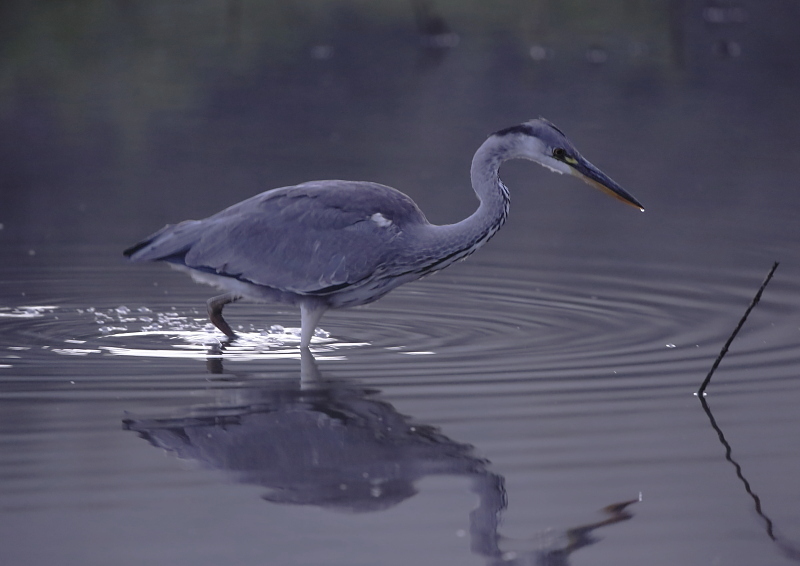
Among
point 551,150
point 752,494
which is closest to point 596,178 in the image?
point 551,150

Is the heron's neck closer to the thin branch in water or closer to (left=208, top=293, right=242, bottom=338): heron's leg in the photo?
(left=208, top=293, right=242, bottom=338): heron's leg

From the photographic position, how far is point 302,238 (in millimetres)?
8266

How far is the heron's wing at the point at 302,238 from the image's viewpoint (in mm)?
8055

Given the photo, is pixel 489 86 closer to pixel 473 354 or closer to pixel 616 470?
pixel 473 354

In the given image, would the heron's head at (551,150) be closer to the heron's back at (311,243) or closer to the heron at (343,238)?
the heron at (343,238)

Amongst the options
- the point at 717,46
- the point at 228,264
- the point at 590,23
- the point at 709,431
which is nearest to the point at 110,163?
the point at 228,264

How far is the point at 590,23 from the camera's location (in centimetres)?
3991

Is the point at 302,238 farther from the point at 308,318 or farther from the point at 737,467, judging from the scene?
the point at 737,467

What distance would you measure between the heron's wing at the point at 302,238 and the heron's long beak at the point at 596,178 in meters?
1.02

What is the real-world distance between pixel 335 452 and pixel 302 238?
2414 mm

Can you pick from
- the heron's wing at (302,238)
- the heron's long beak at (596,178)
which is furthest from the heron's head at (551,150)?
the heron's wing at (302,238)

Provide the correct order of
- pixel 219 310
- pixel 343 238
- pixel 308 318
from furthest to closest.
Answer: pixel 219 310, pixel 308 318, pixel 343 238

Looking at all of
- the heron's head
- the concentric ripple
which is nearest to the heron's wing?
the concentric ripple

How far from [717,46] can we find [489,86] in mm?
9108
